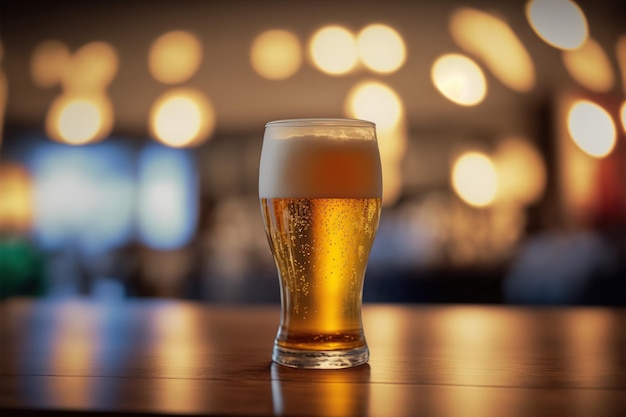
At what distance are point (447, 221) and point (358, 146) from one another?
10.2ft

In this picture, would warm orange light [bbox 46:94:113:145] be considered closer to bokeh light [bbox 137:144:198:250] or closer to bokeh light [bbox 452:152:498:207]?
bokeh light [bbox 137:144:198:250]

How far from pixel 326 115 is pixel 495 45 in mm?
904

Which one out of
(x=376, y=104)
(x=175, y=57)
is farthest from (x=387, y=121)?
(x=175, y=57)

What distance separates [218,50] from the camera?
4.09m

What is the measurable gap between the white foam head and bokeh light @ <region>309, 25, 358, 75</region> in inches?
125


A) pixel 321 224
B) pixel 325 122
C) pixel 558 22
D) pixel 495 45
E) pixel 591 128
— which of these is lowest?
pixel 321 224

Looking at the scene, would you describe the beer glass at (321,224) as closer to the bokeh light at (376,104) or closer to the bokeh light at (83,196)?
the bokeh light at (376,104)

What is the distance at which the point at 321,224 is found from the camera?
0.78 metres

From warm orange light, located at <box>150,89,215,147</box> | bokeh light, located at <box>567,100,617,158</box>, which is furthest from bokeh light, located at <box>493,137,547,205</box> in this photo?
warm orange light, located at <box>150,89,215,147</box>

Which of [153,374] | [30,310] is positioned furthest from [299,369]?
[30,310]

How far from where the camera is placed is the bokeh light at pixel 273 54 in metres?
4.06

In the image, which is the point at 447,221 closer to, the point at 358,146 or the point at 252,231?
the point at 252,231

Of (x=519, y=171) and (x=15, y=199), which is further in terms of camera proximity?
(x=15, y=199)

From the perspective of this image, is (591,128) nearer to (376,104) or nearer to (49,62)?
(376,104)
